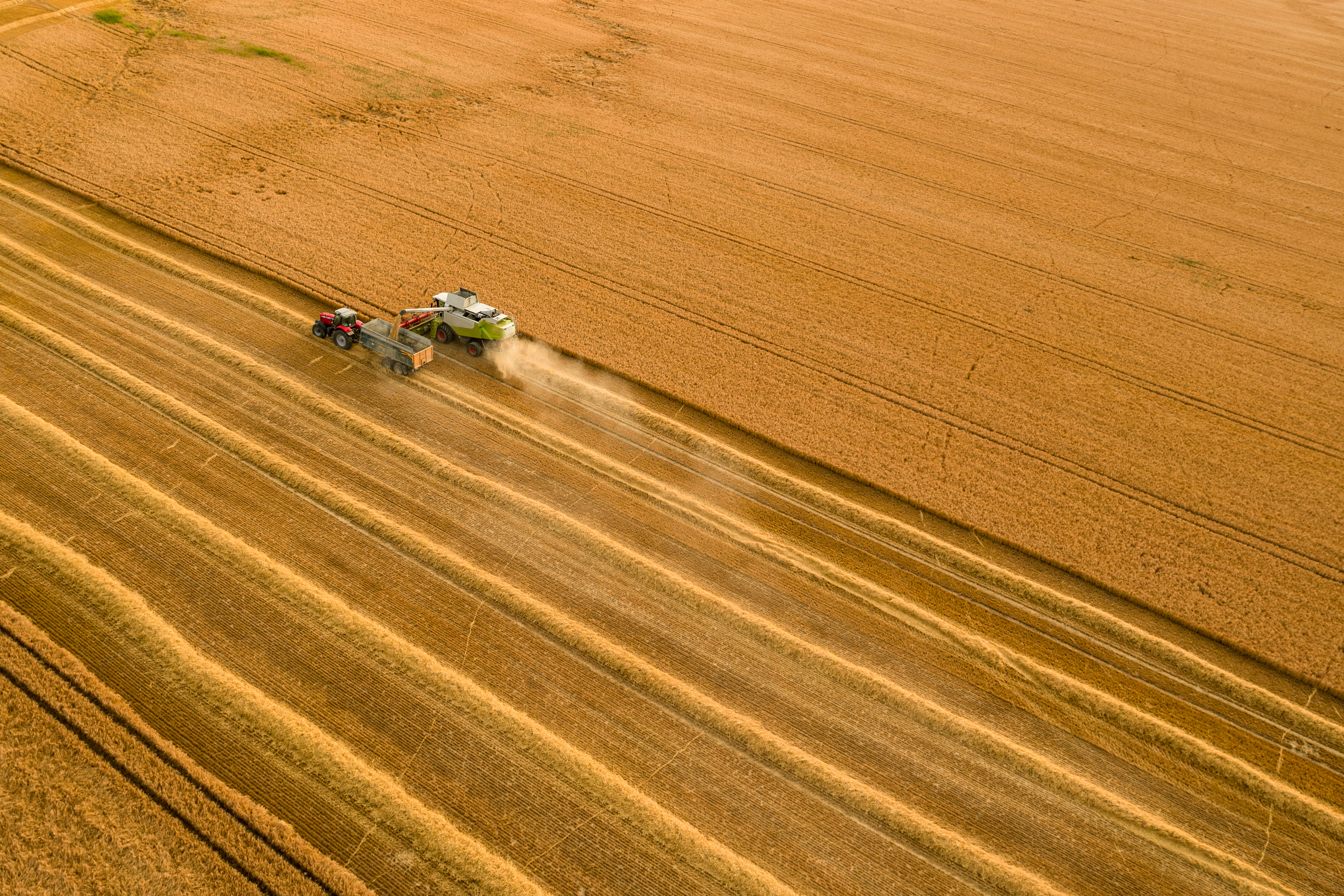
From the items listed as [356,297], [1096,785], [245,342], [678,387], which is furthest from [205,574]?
[1096,785]

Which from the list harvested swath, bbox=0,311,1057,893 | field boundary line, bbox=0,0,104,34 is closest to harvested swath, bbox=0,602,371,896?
harvested swath, bbox=0,311,1057,893

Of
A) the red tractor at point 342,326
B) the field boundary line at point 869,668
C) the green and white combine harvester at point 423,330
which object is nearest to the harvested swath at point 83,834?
the field boundary line at point 869,668

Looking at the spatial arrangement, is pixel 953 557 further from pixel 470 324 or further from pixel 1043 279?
pixel 1043 279

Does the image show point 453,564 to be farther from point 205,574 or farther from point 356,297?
point 356,297

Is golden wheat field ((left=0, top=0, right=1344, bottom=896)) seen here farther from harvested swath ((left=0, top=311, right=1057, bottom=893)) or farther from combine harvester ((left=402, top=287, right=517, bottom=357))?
combine harvester ((left=402, top=287, right=517, bottom=357))

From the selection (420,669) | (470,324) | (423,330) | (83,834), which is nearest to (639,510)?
(420,669)
